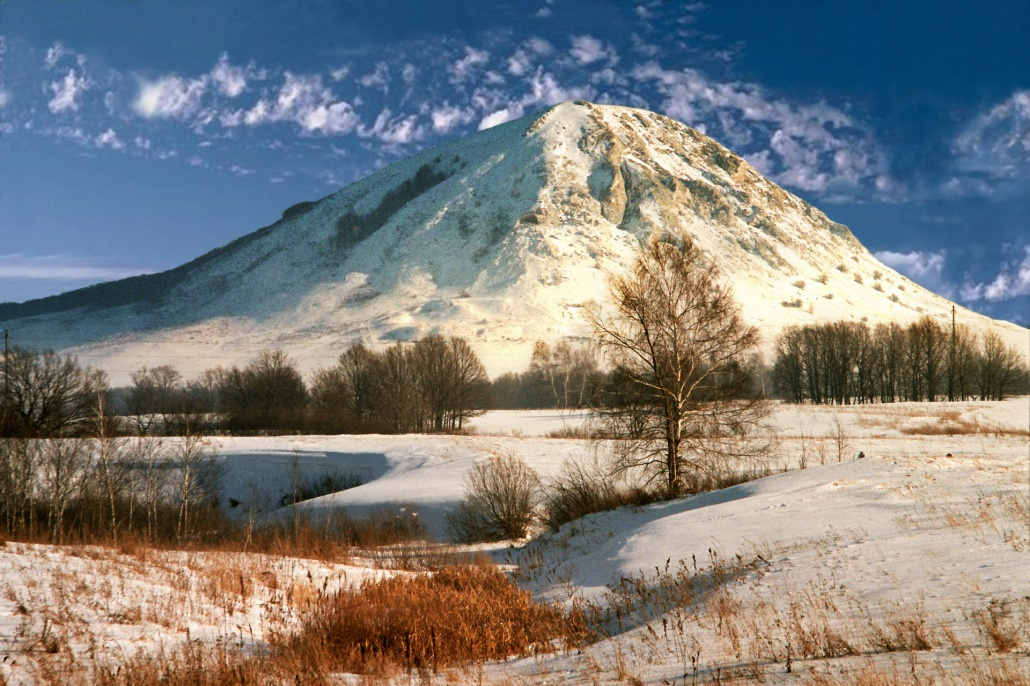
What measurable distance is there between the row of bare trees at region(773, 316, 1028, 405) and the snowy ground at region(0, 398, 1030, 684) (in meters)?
75.3

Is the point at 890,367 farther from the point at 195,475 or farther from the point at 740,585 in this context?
the point at 740,585

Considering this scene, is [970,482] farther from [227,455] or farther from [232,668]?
[227,455]

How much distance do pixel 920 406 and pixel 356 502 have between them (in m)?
57.8

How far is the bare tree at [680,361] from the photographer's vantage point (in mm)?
22188

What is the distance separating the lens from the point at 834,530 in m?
14.0

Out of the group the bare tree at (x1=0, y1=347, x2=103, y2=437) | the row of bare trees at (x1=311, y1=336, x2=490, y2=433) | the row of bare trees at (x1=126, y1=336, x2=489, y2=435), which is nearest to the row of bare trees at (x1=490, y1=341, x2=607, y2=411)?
the row of bare trees at (x1=311, y1=336, x2=490, y2=433)

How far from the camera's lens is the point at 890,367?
89000 millimetres

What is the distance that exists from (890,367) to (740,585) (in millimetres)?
91128

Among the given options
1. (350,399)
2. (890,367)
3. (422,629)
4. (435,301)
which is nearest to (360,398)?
(350,399)

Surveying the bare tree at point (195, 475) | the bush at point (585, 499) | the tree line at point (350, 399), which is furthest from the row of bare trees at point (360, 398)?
the bush at point (585, 499)

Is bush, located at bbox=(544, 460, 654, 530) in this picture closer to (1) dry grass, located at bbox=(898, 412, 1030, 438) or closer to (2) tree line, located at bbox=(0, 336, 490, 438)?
(1) dry grass, located at bbox=(898, 412, 1030, 438)

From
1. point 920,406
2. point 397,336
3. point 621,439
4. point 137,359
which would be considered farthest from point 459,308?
point 621,439

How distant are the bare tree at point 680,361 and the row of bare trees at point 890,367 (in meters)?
75.7

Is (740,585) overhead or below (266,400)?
below
